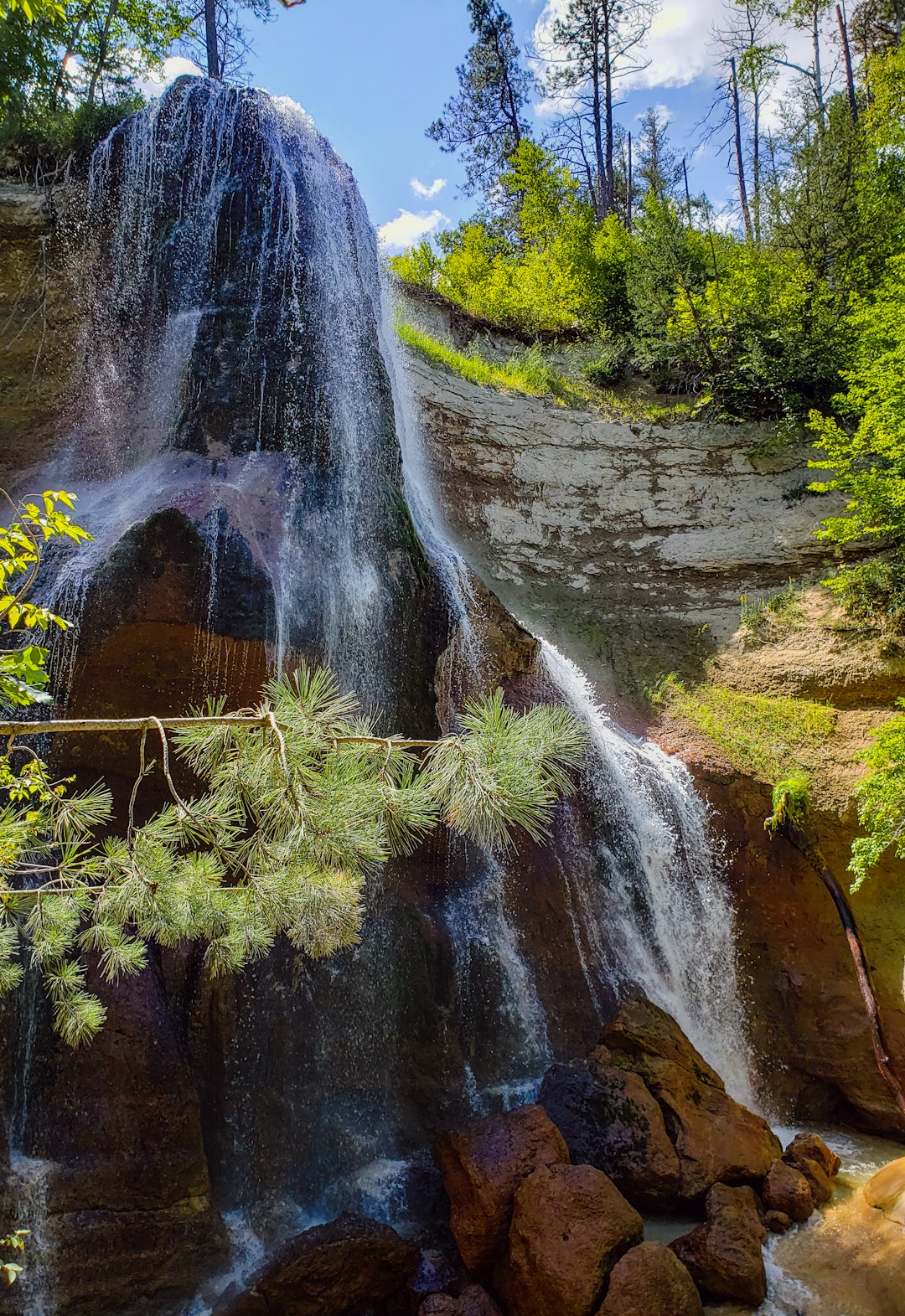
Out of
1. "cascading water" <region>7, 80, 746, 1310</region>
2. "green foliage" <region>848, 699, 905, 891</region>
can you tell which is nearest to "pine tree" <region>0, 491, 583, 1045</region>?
"cascading water" <region>7, 80, 746, 1310</region>

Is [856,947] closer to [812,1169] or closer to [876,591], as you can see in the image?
[812,1169]

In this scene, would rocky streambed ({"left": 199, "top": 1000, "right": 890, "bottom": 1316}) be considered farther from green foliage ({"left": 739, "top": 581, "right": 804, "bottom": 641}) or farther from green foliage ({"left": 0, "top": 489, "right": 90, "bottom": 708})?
green foliage ({"left": 739, "top": 581, "right": 804, "bottom": 641})

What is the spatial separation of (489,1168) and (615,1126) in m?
1.06

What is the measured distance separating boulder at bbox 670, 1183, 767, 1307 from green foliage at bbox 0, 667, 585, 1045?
9.89ft

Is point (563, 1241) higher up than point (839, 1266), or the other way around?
point (563, 1241)

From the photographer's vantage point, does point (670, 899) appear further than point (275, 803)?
Yes

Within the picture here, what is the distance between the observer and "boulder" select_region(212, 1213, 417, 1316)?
3.96 metres

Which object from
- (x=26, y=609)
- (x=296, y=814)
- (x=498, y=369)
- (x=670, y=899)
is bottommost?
(x=670, y=899)

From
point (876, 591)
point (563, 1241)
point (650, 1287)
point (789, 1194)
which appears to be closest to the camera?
point (650, 1287)

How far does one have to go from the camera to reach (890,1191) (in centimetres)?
460

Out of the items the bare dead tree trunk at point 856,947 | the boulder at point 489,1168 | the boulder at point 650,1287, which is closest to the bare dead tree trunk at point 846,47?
the bare dead tree trunk at point 856,947

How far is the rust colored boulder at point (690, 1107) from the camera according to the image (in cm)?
472

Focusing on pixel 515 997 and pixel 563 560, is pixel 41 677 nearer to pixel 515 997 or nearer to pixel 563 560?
pixel 515 997

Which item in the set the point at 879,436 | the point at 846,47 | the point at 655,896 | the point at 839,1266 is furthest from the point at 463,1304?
the point at 846,47
